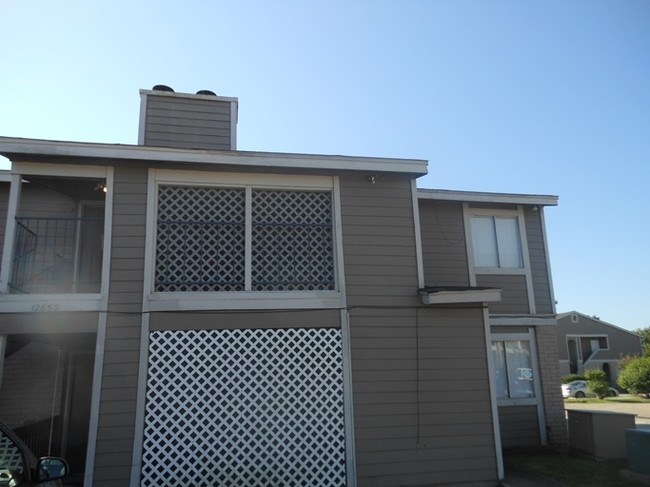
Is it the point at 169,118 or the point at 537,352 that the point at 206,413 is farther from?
the point at 537,352

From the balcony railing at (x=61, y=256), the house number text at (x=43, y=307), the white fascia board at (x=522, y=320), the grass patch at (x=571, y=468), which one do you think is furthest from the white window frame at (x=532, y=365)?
the house number text at (x=43, y=307)

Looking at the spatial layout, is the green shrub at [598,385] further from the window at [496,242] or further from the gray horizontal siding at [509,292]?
the window at [496,242]

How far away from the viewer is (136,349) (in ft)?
22.1

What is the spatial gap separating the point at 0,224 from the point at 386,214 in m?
6.77

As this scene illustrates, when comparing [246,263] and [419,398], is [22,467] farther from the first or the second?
[419,398]

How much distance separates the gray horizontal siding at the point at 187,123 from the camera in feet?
29.3

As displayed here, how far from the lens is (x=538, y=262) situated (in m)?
11.6

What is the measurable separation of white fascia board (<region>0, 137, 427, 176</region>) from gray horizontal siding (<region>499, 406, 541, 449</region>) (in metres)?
5.95

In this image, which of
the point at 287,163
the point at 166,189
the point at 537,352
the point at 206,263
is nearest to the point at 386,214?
the point at 287,163

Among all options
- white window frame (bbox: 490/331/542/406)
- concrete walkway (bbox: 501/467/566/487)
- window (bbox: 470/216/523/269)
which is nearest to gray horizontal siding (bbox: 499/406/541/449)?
white window frame (bbox: 490/331/542/406)

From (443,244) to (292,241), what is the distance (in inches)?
173

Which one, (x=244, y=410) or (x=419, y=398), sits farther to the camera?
(x=419, y=398)

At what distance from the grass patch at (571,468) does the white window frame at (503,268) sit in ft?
10.2

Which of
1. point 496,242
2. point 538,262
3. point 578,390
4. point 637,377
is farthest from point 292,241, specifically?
point 578,390
